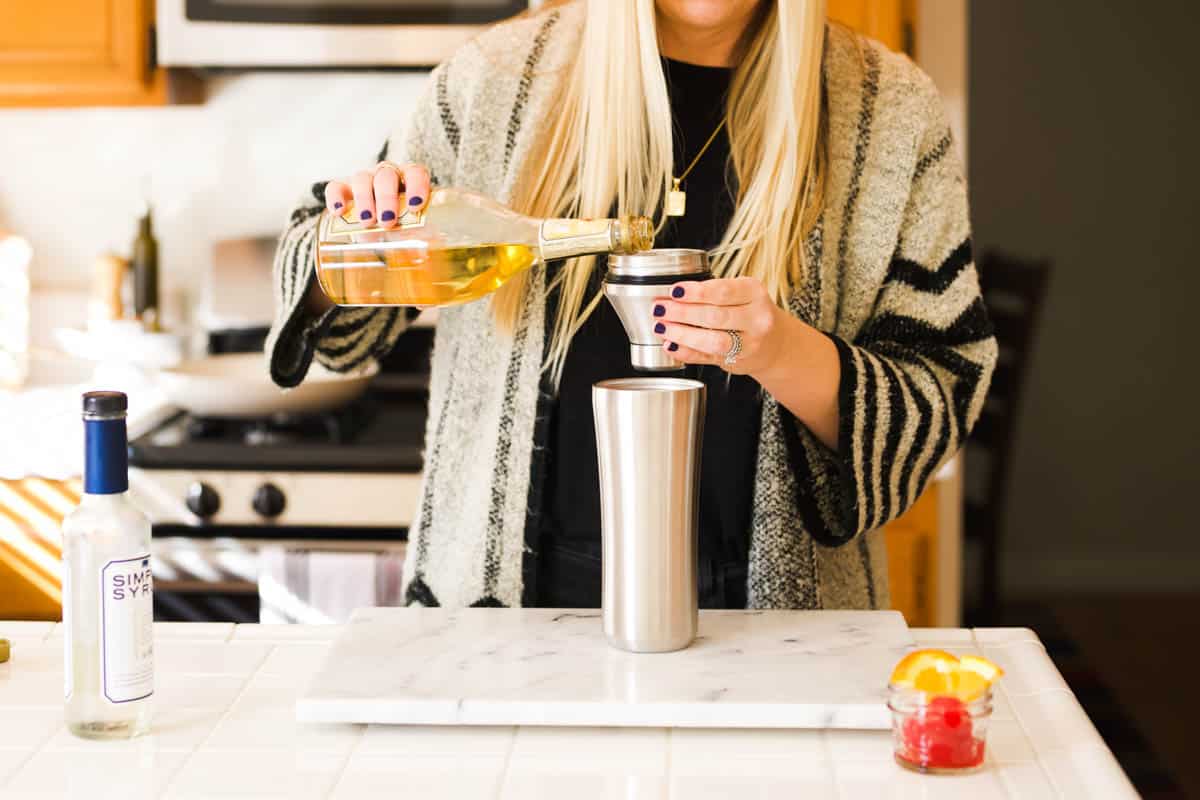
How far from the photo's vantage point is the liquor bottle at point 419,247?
110 centimetres

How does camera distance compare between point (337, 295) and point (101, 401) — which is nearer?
point (101, 401)

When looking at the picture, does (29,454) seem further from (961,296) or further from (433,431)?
(961,296)

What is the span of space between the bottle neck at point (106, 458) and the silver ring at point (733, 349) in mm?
415

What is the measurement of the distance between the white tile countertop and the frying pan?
47.8 inches

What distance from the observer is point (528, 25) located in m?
1.47

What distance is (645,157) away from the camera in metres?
1.35

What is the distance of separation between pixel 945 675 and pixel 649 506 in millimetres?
237

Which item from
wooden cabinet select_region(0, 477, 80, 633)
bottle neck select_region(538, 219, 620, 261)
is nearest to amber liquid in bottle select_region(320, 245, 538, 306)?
bottle neck select_region(538, 219, 620, 261)

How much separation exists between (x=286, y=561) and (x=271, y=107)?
102 cm

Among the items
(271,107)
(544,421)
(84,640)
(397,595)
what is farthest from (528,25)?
(271,107)

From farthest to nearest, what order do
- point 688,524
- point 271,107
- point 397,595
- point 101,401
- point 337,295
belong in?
point 271,107, point 397,595, point 337,295, point 688,524, point 101,401

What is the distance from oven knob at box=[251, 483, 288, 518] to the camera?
2.14 metres

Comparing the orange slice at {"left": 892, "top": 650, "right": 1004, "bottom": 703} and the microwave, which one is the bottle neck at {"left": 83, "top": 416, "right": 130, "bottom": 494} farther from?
the microwave

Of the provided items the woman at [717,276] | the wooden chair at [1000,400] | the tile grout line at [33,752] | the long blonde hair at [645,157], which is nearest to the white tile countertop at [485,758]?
the tile grout line at [33,752]
